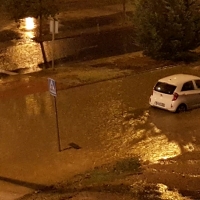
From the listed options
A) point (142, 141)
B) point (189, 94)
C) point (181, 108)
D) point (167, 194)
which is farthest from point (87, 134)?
point (167, 194)

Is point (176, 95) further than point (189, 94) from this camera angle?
No

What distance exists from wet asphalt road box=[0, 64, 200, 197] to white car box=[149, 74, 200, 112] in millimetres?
307

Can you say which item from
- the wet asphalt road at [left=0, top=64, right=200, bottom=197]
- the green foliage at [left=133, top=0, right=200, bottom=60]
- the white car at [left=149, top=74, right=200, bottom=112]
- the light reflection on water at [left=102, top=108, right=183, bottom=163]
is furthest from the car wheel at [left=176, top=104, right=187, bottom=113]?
the green foliage at [left=133, top=0, right=200, bottom=60]

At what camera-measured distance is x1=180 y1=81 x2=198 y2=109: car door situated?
21.0 meters

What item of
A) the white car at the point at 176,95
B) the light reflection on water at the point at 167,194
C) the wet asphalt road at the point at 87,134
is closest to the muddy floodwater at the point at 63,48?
the wet asphalt road at the point at 87,134

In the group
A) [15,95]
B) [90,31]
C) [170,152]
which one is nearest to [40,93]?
[15,95]

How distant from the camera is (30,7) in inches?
1201

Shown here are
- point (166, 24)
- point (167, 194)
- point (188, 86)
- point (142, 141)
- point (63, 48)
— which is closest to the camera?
point (167, 194)

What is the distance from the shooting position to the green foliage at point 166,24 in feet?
88.4

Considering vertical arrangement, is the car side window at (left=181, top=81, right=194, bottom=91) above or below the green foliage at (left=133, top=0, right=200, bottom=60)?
below

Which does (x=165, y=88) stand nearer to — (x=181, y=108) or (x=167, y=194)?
(x=181, y=108)

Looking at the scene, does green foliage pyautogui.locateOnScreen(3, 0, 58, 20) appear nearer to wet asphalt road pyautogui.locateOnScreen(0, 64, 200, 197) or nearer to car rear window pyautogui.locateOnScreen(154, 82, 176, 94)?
wet asphalt road pyautogui.locateOnScreen(0, 64, 200, 197)

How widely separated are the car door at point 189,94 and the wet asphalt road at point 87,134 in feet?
1.05

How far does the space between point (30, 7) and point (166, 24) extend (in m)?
7.67
